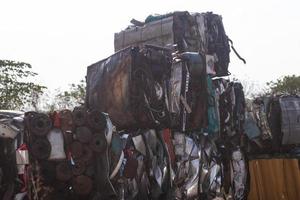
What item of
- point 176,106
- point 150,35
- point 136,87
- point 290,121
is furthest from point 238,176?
point 136,87

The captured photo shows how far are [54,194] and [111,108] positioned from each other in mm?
1956

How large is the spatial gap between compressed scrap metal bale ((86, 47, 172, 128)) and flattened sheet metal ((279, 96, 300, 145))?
10.1ft

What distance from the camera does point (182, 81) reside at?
7082mm

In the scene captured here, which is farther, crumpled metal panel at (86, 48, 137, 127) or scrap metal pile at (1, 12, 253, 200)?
crumpled metal panel at (86, 48, 137, 127)

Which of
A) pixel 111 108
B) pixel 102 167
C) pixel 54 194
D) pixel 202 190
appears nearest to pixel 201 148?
pixel 202 190

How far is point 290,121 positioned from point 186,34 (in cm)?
255

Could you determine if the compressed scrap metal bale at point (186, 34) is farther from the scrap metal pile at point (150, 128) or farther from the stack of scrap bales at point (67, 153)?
the stack of scrap bales at point (67, 153)

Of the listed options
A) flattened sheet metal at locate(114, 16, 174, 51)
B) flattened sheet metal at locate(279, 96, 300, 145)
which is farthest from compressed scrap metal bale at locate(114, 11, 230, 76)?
flattened sheet metal at locate(279, 96, 300, 145)

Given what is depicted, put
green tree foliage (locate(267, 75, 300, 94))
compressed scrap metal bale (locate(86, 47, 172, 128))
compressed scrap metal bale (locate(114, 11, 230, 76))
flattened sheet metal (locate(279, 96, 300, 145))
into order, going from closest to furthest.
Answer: compressed scrap metal bale (locate(86, 47, 172, 128)) → compressed scrap metal bale (locate(114, 11, 230, 76)) → flattened sheet metal (locate(279, 96, 300, 145)) → green tree foliage (locate(267, 75, 300, 94))

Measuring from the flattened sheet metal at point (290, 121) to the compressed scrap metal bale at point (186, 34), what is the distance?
1.27 m

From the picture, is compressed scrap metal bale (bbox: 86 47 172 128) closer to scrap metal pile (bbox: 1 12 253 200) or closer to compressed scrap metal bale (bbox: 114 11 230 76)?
scrap metal pile (bbox: 1 12 253 200)

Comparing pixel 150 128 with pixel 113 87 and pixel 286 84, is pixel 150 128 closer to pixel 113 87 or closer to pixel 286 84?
pixel 113 87

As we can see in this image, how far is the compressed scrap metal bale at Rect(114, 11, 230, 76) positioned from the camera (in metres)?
8.18

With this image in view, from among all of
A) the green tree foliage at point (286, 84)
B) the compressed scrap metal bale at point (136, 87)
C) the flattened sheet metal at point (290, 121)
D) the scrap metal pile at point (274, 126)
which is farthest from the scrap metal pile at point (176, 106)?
the green tree foliage at point (286, 84)
